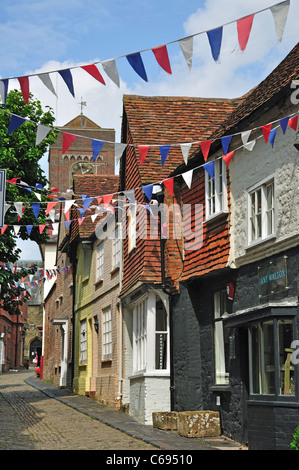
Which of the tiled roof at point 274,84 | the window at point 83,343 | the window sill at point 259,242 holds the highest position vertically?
the tiled roof at point 274,84

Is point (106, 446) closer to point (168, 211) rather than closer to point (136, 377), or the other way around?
point (136, 377)

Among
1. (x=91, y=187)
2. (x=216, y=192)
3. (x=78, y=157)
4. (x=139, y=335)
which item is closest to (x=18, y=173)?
(x=91, y=187)

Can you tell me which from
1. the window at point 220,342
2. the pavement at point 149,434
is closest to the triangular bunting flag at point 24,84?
the pavement at point 149,434

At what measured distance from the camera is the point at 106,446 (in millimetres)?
11578

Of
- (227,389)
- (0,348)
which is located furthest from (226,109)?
(0,348)

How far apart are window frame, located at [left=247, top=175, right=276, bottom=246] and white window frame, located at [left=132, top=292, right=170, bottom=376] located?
4.15 m

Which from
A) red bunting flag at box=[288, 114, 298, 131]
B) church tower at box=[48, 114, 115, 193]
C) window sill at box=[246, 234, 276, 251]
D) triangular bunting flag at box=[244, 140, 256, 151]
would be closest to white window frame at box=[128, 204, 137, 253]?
window sill at box=[246, 234, 276, 251]

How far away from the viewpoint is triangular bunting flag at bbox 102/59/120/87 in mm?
8625

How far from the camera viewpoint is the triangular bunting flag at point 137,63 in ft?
27.6

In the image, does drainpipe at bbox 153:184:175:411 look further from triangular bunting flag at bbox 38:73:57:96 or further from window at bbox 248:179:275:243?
triangular bunting flag at bbox 38:73:57:96

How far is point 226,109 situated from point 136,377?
7.67m

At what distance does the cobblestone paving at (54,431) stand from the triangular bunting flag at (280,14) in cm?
723

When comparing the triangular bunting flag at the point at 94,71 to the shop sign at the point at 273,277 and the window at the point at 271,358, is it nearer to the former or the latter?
the shop sign at the point at 273,277

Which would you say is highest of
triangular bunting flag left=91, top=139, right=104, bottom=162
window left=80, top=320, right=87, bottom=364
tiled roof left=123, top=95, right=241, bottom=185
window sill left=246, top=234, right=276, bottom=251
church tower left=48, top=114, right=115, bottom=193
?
church tower left=48, top=114, right=115, bottom=193
